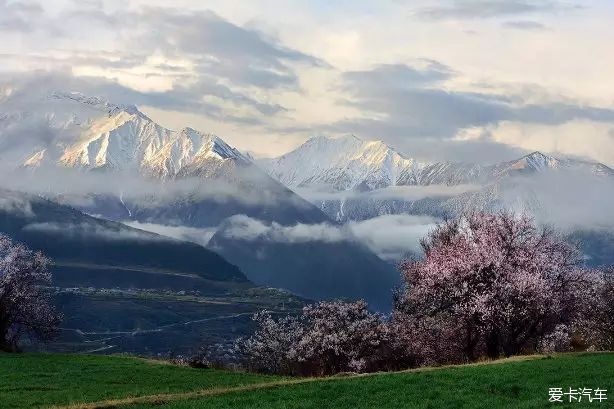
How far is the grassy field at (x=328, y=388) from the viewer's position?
4147cm

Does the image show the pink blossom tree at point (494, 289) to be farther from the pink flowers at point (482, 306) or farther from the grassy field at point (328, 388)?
the grassy field at point (328, 388)

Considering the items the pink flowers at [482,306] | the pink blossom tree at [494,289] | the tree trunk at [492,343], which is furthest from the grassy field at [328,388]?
the tree trunk at [492,343]

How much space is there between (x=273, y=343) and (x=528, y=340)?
6200 cm

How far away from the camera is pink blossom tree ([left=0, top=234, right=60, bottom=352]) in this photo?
97.9 metres

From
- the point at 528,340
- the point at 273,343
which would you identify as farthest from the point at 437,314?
the point at 273,343

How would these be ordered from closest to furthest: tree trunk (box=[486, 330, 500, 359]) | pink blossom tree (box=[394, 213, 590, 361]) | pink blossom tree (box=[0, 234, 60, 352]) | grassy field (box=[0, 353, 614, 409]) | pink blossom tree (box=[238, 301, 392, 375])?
grassy field (box=[0, 353, 614, 409]) < pink blossom tree (box=[394, 213, 590, 361]) < tree trunk (box=[486, 330, 500, 359]) < pink blossom tree (box=[0, 234, 60, 352]) < pink blossom tree (box=[238, 301, 392, 375])

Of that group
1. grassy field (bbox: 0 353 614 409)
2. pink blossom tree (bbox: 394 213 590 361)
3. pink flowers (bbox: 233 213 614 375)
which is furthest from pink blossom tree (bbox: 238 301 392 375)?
grassy field (bbox: 0 353 614 409)

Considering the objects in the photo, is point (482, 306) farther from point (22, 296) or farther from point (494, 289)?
point (22, 296)

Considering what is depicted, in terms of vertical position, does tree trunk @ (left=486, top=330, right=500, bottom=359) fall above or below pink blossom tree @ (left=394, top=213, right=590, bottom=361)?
below

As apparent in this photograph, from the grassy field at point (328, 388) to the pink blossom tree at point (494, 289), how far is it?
45.4ft

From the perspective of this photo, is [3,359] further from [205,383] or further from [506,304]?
[506,304]

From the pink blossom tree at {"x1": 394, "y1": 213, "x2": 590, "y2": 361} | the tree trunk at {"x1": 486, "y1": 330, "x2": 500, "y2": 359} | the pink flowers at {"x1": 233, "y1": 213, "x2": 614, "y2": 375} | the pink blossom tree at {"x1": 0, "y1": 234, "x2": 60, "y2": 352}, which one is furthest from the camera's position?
the pink blossom tree at {"x1": 0, "y1": 234, "x2": 60, "y2": 352}

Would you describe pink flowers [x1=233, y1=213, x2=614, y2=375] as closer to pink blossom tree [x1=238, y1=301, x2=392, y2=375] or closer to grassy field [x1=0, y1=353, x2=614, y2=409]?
pink blossom tree [x1=238, y1=301, x2=392, y2=375]

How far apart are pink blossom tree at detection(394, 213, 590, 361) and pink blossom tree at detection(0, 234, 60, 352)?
4863 centimetres
